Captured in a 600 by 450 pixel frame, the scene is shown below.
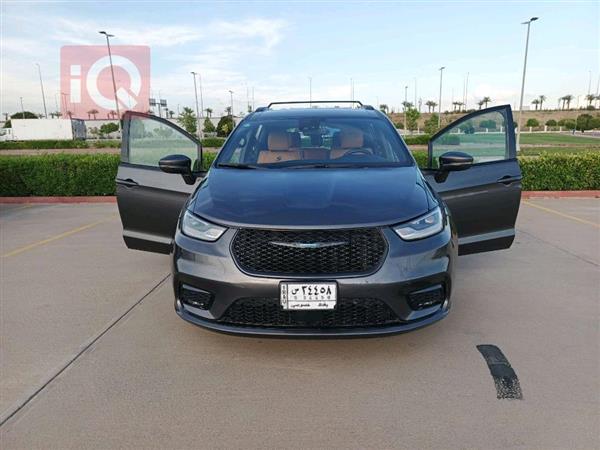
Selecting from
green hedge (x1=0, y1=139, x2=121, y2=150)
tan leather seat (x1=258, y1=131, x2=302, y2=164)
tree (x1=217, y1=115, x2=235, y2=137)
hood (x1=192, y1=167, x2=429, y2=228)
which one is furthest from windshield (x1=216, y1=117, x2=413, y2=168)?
green hedge (x1=0, y1=139, x2=121, y2=150)

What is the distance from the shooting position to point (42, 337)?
3.43 meters

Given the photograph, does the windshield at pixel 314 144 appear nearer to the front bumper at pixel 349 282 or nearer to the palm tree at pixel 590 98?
the front bumper at pixel 349 282

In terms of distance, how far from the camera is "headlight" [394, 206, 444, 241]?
274cm

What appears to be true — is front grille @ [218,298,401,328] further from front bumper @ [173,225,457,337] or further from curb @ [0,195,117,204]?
curb @ [0,195,117,204]

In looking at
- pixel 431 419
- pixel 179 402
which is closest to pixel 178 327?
pixel 179 402

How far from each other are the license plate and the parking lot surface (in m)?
0.52

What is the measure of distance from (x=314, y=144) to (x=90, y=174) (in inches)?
325

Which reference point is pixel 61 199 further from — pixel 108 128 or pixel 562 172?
pixel 108 128

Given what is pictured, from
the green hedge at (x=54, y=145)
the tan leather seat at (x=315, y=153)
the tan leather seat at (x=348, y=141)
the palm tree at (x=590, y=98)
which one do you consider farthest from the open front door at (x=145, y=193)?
the palm tree at (x=590, y=98)

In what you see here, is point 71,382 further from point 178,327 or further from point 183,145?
point 183,145

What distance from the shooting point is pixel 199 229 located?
2863mm

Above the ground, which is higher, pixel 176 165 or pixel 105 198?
pixel 176 165

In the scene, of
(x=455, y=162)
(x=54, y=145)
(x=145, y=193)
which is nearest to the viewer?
(x=455, y=162)

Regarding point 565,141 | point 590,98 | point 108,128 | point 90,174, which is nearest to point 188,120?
point 108,128
